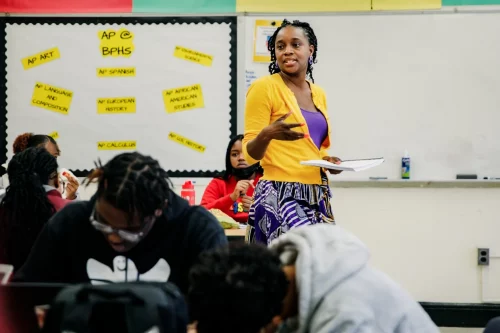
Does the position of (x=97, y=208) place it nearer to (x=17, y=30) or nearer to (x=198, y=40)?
(x=198, y=40)

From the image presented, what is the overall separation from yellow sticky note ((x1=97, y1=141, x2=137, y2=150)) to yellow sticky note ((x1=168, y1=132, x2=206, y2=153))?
257 millimetres

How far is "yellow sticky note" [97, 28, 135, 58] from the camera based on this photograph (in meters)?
4.37

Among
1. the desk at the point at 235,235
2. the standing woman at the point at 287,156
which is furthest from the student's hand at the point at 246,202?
the standing woman at the point at 287,156

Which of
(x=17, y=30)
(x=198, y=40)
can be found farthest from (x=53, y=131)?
(x=198, y=40)

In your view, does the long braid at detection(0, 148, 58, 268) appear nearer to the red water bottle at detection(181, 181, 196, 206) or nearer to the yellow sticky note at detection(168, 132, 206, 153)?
the red water bottle at detection(181, 181, 196, 206)

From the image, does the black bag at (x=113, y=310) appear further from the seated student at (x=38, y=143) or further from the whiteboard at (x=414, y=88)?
the whiteboard at (x=414, y=88)

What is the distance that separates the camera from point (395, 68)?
426 cm

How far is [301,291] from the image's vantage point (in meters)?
1.31

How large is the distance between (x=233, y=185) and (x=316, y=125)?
156cm

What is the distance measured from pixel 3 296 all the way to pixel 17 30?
12.1ft

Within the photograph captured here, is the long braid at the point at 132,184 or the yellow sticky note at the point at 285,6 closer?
the long braid at the point at 132,184

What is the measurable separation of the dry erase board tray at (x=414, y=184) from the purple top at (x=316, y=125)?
5.47 feet

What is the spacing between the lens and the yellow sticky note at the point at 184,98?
4359mm

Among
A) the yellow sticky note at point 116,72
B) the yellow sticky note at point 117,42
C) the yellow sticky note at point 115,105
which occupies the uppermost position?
the yellow sticky note at point 117,42
